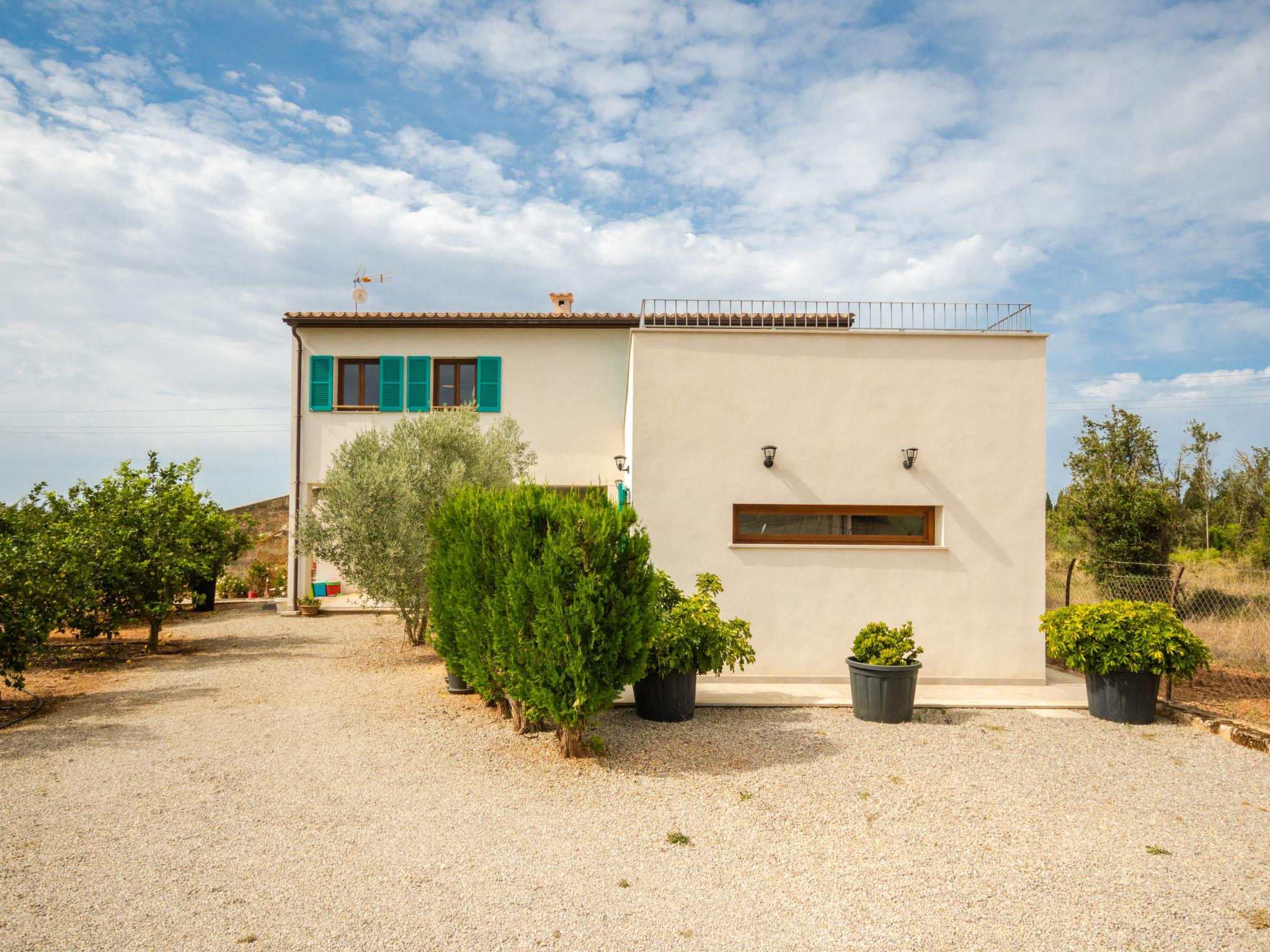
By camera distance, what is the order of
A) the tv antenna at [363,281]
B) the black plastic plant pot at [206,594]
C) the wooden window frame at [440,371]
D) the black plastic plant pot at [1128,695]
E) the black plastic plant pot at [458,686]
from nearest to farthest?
the black plastic plant pot at [1128,695] < the black plastic plant pot at [458,686] < the black plastic plant pot at [206,594] < the wooden window frame at [440,371] < the tv antenna at [363,281]

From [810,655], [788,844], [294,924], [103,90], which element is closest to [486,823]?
[294,924]

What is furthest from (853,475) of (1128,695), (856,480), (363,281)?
(363,281)

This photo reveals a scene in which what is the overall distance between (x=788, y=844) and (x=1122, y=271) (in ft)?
32.5

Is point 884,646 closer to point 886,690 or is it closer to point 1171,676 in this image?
point 886,690

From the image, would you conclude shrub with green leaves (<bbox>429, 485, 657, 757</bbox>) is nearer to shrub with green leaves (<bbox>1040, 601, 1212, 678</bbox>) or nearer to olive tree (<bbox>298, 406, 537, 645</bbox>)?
olive tree (<bbox>298, 406, 537, 645</bbox>)

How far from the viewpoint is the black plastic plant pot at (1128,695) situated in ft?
22.3

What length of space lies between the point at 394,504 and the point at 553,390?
5.90 m

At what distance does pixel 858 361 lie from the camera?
328 inches

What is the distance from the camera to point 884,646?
6.83 metres

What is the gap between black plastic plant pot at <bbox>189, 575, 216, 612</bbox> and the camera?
14539 millimetres

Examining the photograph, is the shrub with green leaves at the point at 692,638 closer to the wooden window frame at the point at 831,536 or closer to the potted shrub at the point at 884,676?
the potted shrub at the point at 884,676

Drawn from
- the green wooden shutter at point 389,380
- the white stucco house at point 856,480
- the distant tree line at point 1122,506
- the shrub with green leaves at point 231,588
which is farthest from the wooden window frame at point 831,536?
the shrub with green leaves at point 231,588

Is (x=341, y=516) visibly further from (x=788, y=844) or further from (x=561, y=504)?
(x=788, y=844)

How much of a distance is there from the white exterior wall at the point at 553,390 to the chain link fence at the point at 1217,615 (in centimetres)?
857
